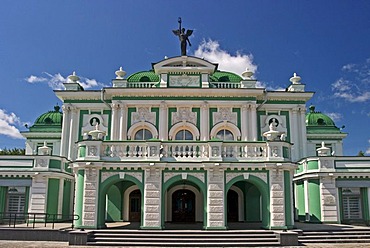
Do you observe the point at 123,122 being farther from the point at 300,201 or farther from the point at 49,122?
the point at 300,201

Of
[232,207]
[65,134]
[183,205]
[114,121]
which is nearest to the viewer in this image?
[183,205]

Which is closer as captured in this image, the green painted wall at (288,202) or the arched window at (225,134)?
the green painted wall at (288,202)

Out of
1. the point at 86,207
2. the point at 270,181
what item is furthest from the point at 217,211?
the point at 86,207

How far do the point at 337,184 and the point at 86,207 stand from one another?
48.0 ft

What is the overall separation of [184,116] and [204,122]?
1.42m

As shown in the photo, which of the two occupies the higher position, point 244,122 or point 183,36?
point 183,36

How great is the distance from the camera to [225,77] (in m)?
27.3

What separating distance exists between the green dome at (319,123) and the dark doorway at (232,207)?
1084 centimetres

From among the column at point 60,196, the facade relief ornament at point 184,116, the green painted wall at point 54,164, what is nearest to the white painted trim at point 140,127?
the facade relief ornament at point 184,116

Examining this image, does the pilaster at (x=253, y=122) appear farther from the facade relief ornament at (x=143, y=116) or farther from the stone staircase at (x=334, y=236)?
the stone staircase at (x=334, y=236)

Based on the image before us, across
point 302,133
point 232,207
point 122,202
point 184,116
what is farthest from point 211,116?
point 122,202

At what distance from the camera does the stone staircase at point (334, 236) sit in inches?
643

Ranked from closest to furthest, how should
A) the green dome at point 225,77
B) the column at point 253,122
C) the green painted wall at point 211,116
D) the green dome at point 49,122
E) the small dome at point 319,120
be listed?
the column at point 253,122 → the green painted wall at point 211,116 → the green dome at point 225,77 → the green dome at point 49,122 → the small dome at point 319,120

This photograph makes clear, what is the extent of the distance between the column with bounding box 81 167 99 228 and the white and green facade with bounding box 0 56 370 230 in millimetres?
45
